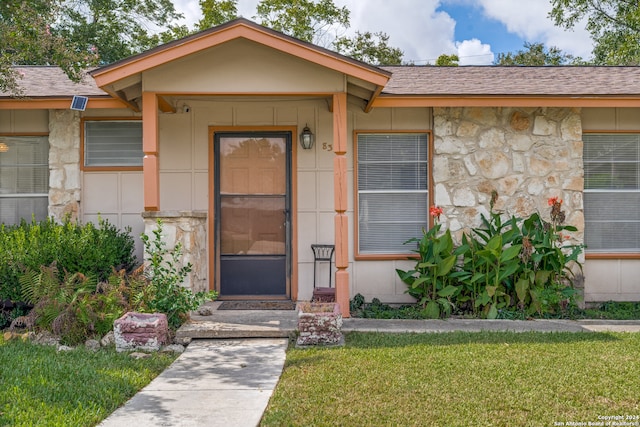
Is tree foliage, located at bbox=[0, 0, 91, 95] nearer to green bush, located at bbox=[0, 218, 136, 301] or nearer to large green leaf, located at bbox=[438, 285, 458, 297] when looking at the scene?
green bush, located at bbox=[0, 218, 136, 301]

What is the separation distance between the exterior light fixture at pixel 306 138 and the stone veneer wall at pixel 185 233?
1517 mm

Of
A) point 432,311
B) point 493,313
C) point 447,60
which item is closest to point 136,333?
point 432,311

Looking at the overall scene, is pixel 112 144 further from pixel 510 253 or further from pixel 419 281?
pixel 510 253

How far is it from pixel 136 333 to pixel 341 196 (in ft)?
8.18

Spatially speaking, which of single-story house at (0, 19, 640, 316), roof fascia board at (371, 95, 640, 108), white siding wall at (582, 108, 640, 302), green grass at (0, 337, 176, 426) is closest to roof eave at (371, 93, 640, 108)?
roof fascia board at (371, 95, 640, 108)

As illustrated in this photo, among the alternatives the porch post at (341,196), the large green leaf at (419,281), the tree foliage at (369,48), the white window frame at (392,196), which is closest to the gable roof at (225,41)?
the porch post at (341,196)

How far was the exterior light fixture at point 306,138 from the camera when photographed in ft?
23.4

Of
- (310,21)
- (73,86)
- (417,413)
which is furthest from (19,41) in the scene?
(310,21)

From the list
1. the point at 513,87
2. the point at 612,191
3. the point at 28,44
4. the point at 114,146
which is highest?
the point at 28,44

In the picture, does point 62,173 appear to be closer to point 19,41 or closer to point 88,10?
point 19,41

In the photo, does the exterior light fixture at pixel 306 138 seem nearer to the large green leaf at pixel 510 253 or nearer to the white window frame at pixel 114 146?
the white window frame at pixel 114 146

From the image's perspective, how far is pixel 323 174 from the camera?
7246mm

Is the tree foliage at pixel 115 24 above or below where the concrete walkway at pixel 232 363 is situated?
above

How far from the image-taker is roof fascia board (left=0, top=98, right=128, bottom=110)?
6496 millimetres
